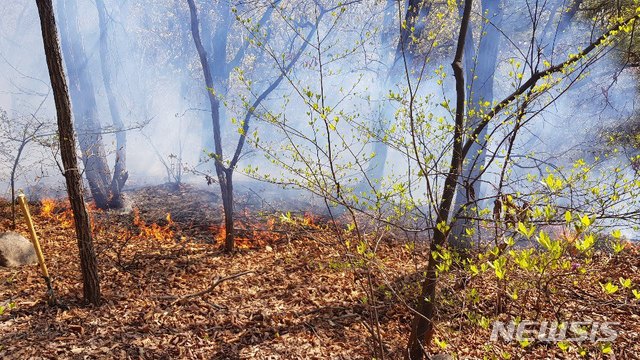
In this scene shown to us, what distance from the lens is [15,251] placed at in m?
6.29

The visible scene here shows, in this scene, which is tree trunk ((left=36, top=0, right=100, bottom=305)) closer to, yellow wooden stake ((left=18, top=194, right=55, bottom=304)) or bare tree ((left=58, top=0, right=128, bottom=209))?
yellow wooden stake ((left=18, top=194, right=55, bottom=304))

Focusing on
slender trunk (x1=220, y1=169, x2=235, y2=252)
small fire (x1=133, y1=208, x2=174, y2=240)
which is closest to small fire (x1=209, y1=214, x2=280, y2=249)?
slender trunk (x1=220, y1=169, x2=235, y2=252)

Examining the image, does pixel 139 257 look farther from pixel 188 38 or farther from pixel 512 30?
pixel 188 38

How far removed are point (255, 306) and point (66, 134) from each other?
3525 millimetres

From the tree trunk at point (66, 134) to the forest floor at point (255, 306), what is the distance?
792mm

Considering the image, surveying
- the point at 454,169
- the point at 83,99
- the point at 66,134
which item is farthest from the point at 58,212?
the point at 454,169

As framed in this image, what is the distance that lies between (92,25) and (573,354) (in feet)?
84.9

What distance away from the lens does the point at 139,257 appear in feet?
22.9

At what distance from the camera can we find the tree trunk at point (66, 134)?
4402 mm

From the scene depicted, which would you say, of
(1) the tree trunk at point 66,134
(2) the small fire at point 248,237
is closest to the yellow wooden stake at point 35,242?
(1) the tree trunk at point 66,134

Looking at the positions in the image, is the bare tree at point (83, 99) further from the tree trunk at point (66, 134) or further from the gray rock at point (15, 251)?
the tree trunk at point (66, 134)

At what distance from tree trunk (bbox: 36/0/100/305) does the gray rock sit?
2268 millimetres

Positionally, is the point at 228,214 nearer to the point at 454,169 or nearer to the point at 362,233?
the point at 362,233

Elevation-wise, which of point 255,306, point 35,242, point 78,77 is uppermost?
point 78,77
